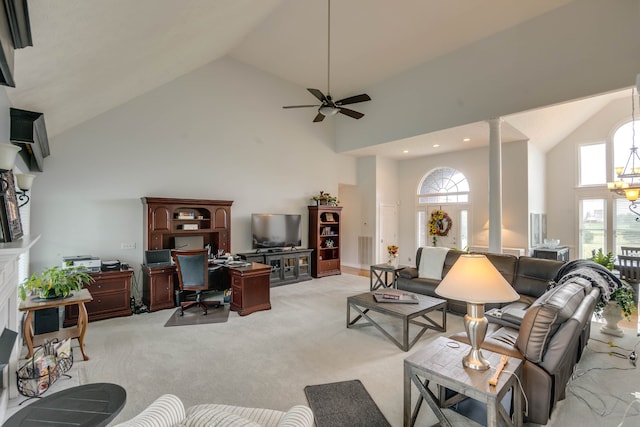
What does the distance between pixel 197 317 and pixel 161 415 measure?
340 centimetres

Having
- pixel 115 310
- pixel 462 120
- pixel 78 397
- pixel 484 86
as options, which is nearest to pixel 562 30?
pixel 484 86

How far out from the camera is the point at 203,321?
14.4 ft

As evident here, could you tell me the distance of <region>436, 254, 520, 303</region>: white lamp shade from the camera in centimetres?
188

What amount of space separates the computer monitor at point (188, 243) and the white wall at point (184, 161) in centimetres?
64

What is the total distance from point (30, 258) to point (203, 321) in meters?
2.76

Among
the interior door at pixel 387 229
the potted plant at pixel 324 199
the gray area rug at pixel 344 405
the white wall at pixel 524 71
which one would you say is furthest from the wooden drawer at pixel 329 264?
the gray area rug at pixel 344 405

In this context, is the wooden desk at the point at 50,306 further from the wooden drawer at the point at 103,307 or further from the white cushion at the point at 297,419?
the white cushion at the point at 297,419

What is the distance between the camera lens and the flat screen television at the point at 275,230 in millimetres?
6566

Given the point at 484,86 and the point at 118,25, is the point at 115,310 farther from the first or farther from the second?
the point at 484,86

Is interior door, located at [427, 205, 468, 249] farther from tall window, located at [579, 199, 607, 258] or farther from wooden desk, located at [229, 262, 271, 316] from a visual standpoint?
wooden desk, located at [229, 262, 271, 316]

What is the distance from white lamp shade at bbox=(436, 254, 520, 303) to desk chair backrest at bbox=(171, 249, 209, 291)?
12.3 feet

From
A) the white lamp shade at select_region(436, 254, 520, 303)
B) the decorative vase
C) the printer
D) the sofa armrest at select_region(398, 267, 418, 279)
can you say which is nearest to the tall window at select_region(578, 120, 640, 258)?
the decorative vase

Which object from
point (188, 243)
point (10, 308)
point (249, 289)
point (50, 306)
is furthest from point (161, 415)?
point (188, 243)

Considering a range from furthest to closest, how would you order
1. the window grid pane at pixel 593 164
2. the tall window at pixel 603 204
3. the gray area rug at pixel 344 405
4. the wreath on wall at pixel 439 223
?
the wreath on wall at pixel 439 223 < the window grid pane at pixel 593 164 < the tall window at pixel 603 204 < the gray area rug at pixel 344 405
